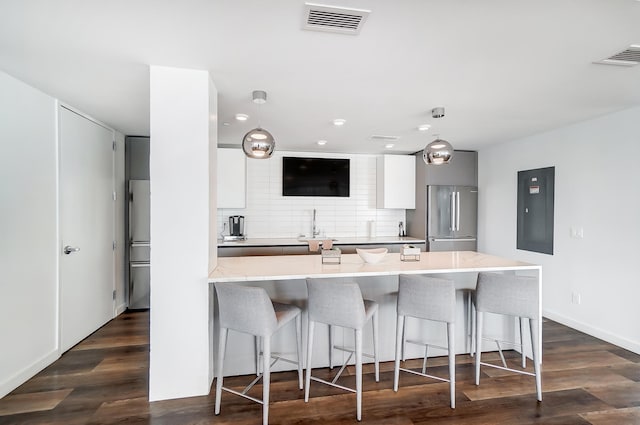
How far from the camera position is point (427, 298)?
2.44m

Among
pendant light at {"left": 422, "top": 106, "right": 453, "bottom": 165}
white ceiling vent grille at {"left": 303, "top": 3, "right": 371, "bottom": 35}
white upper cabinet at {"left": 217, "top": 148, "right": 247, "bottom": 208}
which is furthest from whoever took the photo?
white upper cabinet at {"left": 217, "top": 148, "right": 247, "bottom": 208}

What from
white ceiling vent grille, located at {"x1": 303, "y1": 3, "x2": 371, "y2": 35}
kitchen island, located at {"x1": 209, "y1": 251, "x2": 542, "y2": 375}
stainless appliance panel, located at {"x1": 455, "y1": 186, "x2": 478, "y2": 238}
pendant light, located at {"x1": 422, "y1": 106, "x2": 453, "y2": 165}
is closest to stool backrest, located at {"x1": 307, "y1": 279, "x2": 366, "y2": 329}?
kitchen island, located at {"x1": 209, "y1": 251, "x2": 542, "y2": 375}

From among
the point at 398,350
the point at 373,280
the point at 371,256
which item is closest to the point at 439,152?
the point at 371,256

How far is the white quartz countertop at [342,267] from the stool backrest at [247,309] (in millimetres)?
135

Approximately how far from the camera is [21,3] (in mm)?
1614

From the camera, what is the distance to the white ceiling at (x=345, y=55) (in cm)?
167

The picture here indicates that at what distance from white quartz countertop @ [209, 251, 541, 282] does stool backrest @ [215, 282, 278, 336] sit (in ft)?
0.44

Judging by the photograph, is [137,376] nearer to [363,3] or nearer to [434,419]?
[434,419]

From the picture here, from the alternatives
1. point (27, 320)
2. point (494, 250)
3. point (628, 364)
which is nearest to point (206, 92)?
point (27, 320)

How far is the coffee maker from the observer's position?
5.14m

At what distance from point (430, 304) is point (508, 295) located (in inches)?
25.6

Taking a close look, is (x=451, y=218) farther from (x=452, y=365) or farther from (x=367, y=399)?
(x=367, y=399)

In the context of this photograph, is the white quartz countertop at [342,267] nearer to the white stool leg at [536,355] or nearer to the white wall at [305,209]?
the white stool leg at [536,355]

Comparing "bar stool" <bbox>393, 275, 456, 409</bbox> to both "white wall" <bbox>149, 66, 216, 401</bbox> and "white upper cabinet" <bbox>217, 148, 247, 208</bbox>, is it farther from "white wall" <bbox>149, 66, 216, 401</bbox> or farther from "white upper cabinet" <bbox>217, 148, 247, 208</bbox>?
"white upper cabinet" <bbox>217, 148, 247, 208</bbox>
